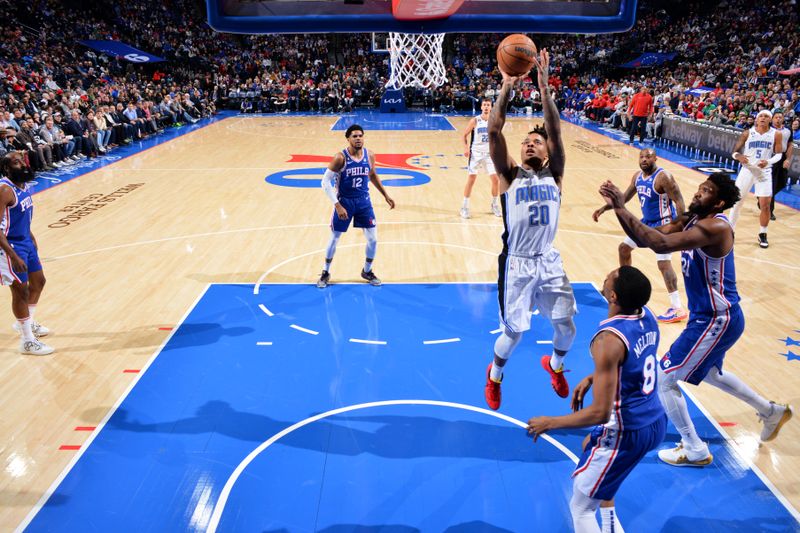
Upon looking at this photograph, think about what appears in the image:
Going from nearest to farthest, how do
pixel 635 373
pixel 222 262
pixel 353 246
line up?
1. pixel 635 373
2. pixel 222 262
3. pixel 353 246

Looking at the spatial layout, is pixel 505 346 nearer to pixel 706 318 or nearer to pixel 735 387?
pixel 706 318

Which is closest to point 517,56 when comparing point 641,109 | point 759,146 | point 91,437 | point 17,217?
point 91,437

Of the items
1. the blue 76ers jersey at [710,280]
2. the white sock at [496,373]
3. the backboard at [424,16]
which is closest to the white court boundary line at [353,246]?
the backboard at [424,16]

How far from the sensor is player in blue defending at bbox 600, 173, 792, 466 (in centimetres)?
355

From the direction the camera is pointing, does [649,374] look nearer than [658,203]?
Yes

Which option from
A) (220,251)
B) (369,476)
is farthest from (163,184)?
(369,476)

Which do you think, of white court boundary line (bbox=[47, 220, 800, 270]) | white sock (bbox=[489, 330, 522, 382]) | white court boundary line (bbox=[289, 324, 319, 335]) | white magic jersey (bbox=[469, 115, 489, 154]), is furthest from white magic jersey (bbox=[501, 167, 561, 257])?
white magic jersey (bbox=[469, 115, 489, 154])

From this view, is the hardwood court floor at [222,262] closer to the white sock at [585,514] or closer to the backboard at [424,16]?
the white sock at [585,514]

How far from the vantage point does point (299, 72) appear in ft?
100

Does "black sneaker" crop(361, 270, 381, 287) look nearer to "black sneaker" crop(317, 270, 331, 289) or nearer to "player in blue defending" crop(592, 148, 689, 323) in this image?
"black sneaker" crop(317, 270, 331, 289)

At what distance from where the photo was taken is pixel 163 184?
12.3 metres

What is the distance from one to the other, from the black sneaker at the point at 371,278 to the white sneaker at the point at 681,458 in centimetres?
371

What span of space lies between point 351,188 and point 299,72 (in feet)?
85.0

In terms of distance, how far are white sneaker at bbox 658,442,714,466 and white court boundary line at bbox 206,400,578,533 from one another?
0.58 m
